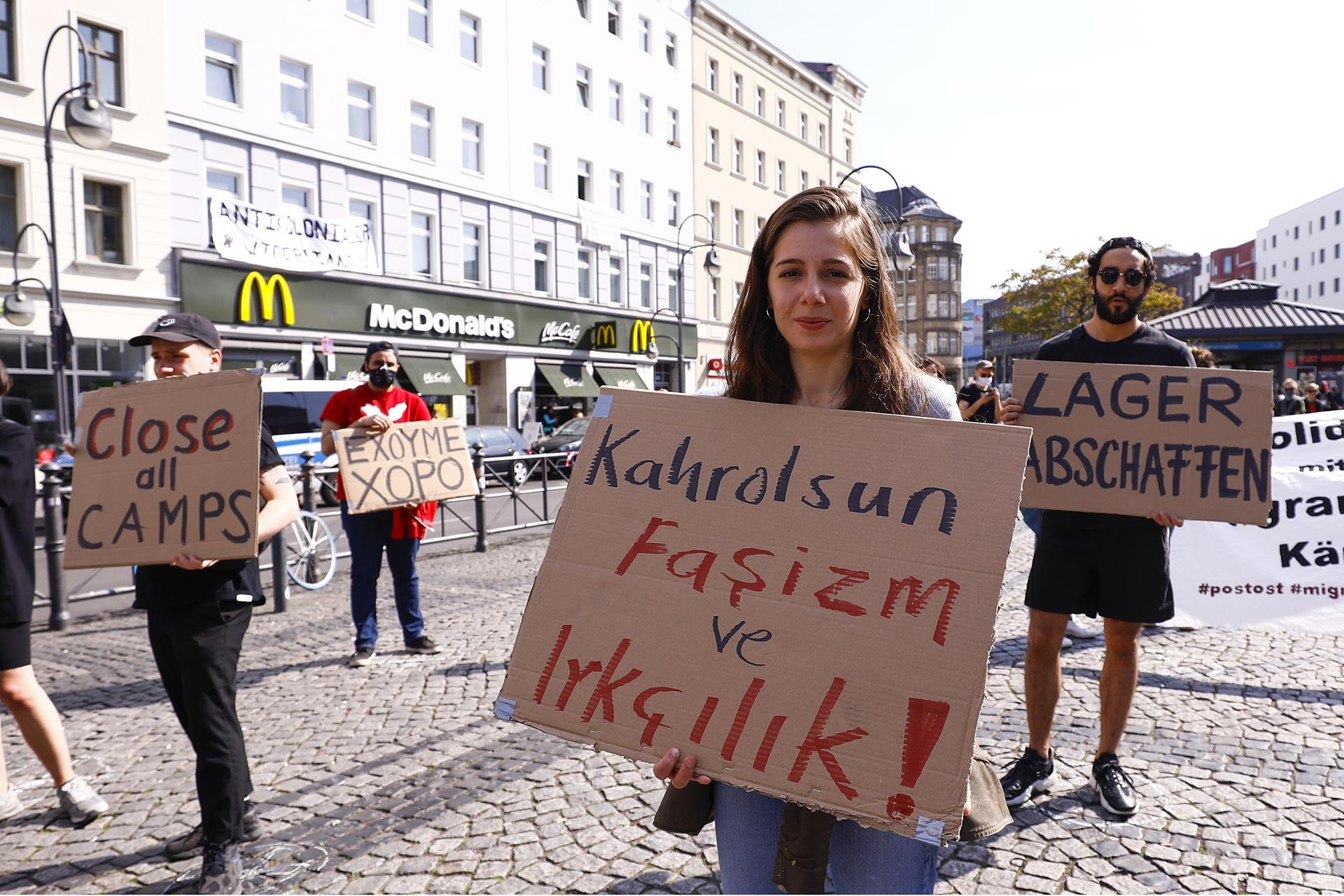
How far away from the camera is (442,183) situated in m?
26.0

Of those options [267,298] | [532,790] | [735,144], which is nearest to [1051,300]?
[735,144]

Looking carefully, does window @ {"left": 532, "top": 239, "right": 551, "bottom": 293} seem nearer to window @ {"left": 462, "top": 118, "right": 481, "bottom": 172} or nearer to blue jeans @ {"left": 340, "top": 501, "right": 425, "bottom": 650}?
window @ {"left": 462, "top": 118, "right": 481, "bottom": 172}

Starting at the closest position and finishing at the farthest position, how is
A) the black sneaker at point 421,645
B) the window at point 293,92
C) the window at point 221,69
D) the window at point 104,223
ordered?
the black sneaker at point 421,645
the window at point 104,223
the window at point 221,69
the window at point 293,92

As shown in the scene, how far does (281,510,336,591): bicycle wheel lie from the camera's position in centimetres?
839

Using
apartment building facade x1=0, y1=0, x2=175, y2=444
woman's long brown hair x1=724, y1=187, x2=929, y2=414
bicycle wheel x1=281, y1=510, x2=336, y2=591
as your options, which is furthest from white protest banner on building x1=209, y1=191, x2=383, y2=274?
woman's long brown hair x1=724, y1=187, x2=929, y2=414

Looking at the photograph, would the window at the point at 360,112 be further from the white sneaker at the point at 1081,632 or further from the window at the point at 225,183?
the white sneaker at the point at 1081,632

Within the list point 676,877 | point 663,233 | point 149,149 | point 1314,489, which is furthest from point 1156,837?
point 663,233

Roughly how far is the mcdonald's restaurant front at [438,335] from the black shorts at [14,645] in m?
14.4

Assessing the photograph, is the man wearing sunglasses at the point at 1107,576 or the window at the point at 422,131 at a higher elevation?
the window at the point at 422,131

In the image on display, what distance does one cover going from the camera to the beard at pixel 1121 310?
3.49m

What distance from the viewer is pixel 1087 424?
3.43m

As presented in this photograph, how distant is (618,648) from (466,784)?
7.87ft

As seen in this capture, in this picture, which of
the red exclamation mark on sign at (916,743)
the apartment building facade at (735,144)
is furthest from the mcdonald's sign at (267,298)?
the red exclamation mark on sign at (916,743)

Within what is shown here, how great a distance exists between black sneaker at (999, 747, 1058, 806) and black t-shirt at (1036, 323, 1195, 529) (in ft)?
3.02
